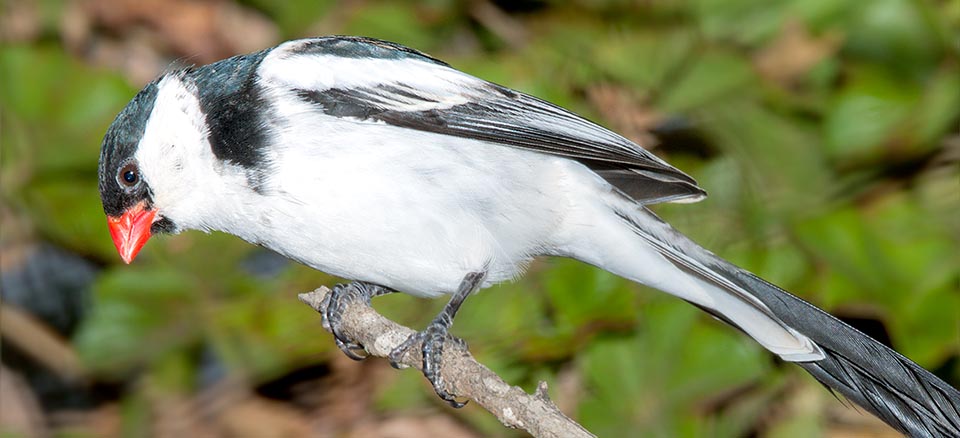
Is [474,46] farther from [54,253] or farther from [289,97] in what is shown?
[289,97]

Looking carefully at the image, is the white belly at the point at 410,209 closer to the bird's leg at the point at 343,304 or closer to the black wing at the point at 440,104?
the black wing at the point at 440,104

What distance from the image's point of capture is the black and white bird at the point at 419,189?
6.84 ft

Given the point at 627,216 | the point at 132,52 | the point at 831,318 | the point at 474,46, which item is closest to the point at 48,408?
the point at 132,52

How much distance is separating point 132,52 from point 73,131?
1696 mm

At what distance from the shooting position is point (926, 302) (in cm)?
288

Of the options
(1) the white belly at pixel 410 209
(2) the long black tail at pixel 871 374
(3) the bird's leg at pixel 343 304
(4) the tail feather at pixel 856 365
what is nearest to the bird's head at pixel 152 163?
(1) the white belly at pixel 410 209

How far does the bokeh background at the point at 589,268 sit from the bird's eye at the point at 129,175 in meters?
0.75

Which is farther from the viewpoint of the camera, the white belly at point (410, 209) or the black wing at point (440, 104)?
the black wing at point (440, 104)

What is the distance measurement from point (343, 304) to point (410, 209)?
0.45 metres

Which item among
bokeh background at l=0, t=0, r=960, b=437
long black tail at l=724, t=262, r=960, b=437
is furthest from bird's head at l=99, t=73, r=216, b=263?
long black tail at l=724, t=262, r=960, b=437

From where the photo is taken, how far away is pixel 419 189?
7.02 ft

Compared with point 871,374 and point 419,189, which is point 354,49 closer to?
point 419,189

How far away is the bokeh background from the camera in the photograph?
2963mm

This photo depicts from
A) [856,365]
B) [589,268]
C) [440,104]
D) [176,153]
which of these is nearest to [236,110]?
[176,153]
